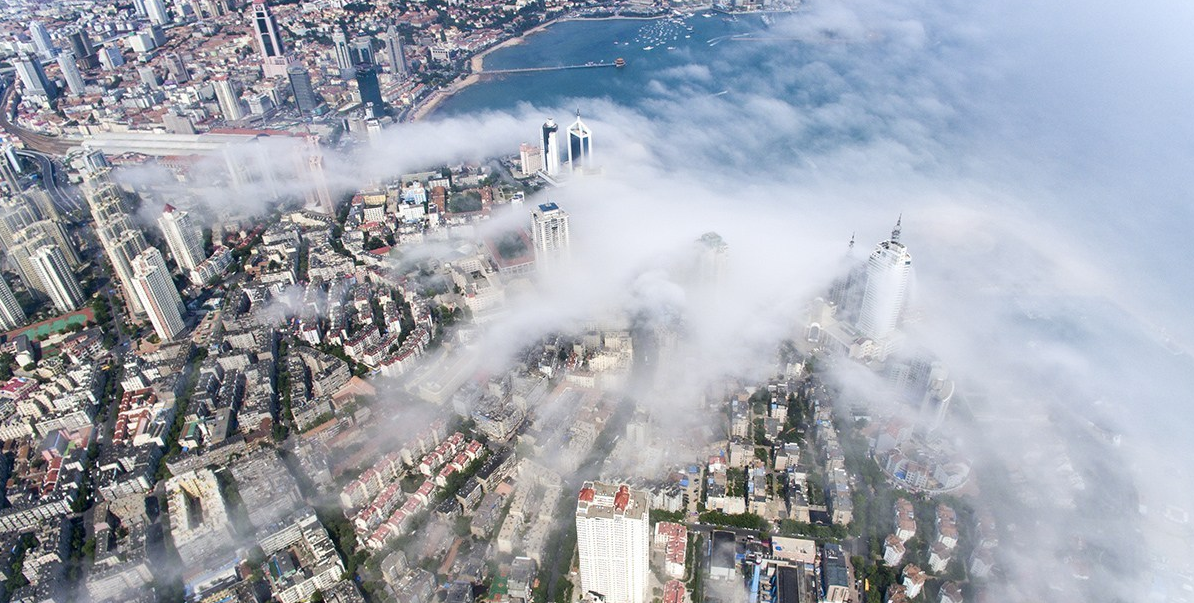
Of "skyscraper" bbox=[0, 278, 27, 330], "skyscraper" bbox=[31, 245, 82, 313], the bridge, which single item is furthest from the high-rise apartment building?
"skyscraper" bbox=[0, 278, 27, 330]

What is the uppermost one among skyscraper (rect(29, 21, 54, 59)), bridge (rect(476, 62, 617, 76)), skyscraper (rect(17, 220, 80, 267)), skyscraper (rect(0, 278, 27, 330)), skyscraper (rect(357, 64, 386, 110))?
skyscraper (rect(29, 21, 54, 59))

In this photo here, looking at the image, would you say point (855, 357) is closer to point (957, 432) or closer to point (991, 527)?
point (957, 432)

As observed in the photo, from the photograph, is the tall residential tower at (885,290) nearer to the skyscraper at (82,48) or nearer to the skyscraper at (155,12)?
the skyscraper at (82,48)

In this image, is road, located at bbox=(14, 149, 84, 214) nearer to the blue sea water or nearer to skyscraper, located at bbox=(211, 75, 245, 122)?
skyscraper, located at bbox=(211, 75, 245, 122)

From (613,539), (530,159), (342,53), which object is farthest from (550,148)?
(613,539)

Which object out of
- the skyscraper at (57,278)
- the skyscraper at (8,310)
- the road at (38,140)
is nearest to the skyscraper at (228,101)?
the road at (38,140)

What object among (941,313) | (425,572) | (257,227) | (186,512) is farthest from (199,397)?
(941,313)

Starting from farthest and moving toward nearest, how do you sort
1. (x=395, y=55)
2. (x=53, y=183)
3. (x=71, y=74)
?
(x=395, y=55)
(x=71, y=74)
(x=53, y=183)

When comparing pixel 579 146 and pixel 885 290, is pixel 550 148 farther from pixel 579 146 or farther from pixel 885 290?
pixel 885 290
